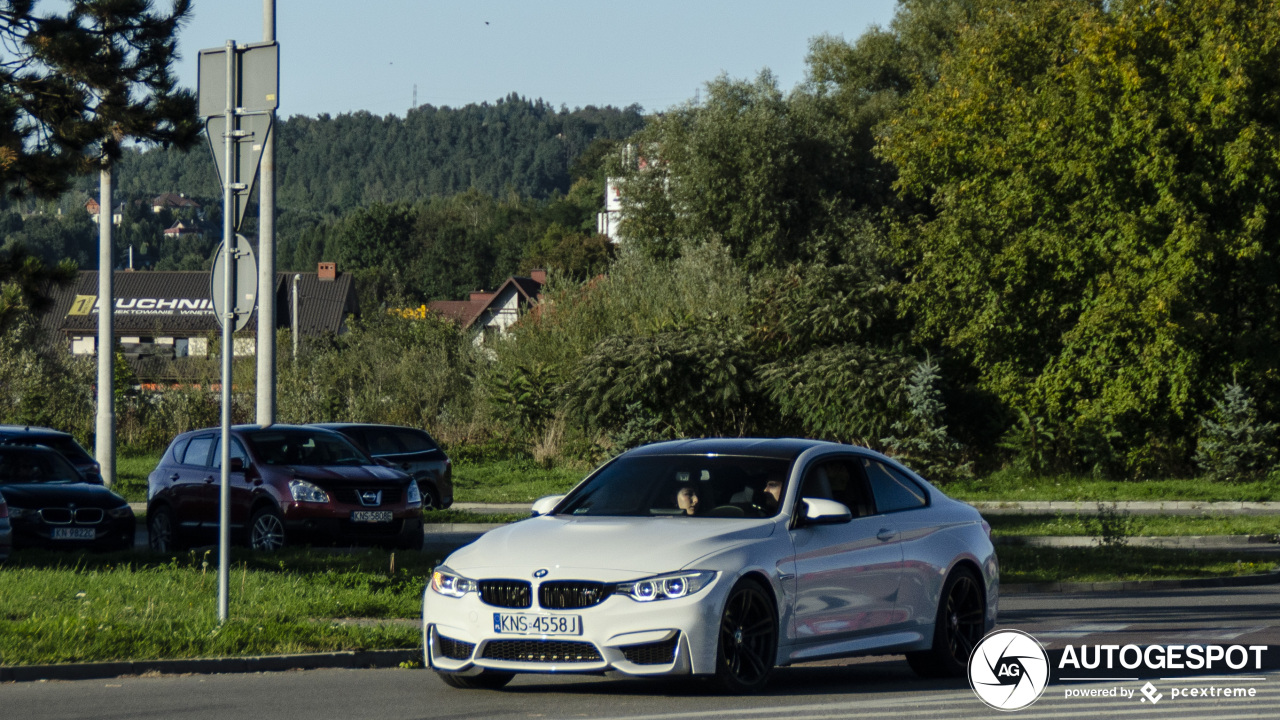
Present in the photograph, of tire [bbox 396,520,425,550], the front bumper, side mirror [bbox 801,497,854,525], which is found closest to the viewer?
the front bumper

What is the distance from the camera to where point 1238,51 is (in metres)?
30.1

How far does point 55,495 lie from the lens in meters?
17.0

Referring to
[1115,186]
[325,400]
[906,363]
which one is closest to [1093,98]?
[1115,186]

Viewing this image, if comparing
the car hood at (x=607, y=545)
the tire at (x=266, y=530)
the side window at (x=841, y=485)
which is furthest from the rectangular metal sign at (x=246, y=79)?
the tire at (x=266, y=530)

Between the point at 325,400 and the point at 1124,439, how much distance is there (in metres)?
19.3

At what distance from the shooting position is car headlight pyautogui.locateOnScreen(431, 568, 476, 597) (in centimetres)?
802

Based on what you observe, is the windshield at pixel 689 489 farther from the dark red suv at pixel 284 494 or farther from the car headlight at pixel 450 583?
the dark red suv at pixel 284 494

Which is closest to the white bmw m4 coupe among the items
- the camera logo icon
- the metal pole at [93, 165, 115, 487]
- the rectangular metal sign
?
the camera logo icon

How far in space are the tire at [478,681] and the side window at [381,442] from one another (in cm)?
1470

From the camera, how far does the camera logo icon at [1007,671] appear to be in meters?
8.24

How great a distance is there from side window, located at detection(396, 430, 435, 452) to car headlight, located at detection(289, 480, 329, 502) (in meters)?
6.71

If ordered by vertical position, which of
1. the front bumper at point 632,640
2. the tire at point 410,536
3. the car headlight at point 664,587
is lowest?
the tire at point 410,536

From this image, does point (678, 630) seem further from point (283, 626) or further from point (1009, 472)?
point (1009, 472)

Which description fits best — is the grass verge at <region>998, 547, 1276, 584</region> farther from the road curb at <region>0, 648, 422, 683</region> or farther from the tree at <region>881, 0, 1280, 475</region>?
the tree at <region>881, 0, 1280, 475</region>
